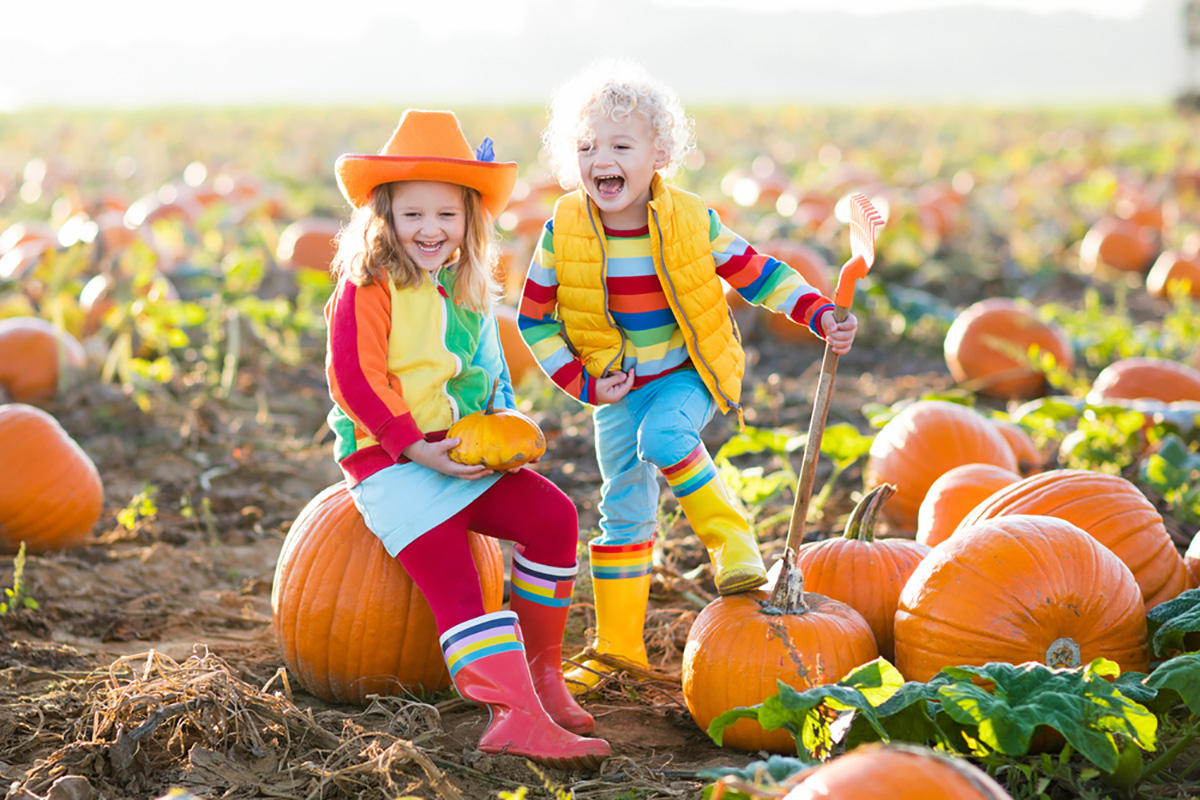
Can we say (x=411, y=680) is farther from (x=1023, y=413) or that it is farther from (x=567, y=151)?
(x=1023, y=413)

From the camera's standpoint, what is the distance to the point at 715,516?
3234 mm

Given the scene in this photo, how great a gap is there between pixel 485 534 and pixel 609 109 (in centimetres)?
124

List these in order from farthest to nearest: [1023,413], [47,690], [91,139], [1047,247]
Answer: [91,139]
[1047,247]
[1023,413]
[47,690]

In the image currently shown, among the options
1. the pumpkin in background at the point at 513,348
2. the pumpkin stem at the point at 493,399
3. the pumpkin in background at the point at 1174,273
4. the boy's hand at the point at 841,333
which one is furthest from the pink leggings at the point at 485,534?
the pumpkin in background at the point at 1174,273

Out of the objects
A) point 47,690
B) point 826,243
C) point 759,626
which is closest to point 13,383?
point 47,690

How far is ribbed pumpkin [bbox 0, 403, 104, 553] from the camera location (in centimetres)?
434

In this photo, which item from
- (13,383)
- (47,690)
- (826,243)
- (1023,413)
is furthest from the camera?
(826,243)

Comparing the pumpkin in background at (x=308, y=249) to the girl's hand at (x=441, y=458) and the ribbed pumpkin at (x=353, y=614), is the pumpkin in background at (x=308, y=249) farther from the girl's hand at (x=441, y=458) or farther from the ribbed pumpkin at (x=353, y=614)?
the girl's hand at (x=441, y=458)

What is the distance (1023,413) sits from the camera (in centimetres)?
504

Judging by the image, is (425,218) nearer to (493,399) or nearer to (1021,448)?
(493,399)

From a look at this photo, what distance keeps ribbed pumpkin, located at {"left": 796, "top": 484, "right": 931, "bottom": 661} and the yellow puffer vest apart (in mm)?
536

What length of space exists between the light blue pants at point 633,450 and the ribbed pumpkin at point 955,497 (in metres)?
0.99

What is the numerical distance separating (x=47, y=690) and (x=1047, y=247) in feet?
35.5

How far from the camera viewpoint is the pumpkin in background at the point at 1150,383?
5500 mm
